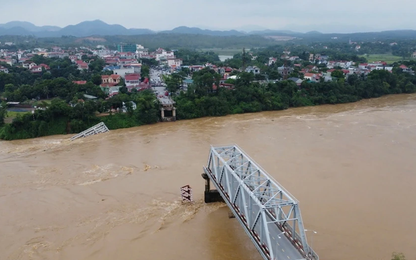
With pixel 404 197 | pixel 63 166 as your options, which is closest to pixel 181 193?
pixel 63 166

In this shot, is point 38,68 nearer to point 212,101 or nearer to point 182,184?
point 212,101

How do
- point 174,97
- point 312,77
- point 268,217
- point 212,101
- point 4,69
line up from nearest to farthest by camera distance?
point 268,217 < point 212,101 < point 174,97 < point 312,77 < point 4,69

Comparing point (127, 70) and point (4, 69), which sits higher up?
point (4, 69)

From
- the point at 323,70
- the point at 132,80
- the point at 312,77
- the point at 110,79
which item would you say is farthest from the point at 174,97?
the point at 323,70

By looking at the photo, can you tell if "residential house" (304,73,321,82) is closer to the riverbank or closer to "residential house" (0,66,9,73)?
the riverbank

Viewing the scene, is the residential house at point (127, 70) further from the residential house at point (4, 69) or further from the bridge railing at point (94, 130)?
the bridge railing at point (94, 130)

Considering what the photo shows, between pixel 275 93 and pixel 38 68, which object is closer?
pixel 275 93

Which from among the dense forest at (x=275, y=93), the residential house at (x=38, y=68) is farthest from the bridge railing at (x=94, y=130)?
the residential house at (x=38, y=68)

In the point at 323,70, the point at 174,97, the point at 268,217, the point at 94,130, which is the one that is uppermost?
the point at 323,70
